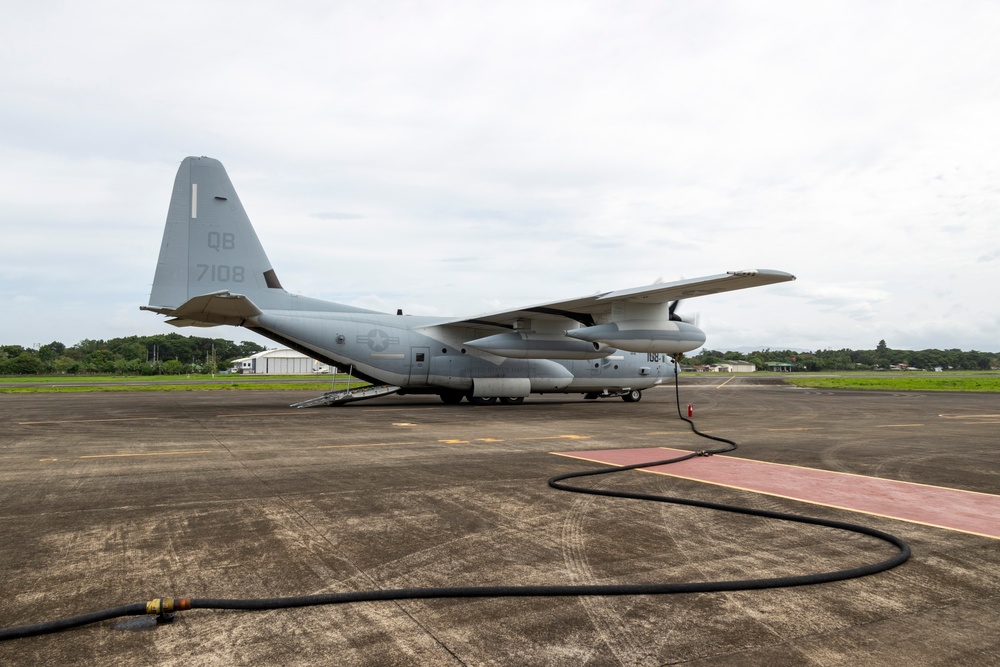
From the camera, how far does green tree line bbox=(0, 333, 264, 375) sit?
3174 inches

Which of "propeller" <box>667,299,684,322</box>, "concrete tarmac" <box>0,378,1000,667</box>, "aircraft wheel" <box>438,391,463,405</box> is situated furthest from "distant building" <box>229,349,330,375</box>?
"concrete tarmac" <box>0,378,1000,667</box>

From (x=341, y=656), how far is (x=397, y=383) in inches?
846

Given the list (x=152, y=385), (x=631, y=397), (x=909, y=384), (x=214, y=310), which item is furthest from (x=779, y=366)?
(x=214, y=310)

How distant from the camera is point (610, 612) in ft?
13.3

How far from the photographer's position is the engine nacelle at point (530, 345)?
78.9 feet

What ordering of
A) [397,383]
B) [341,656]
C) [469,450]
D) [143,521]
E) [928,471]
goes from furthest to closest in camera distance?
[397,383]
[469,450]
[928,471]
[143,521]
[341,656]

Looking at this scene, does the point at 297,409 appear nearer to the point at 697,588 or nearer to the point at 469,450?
the point at 469,450

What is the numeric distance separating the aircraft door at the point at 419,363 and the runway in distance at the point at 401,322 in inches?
1.6

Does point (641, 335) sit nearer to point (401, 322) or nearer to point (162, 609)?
point (401, 322)

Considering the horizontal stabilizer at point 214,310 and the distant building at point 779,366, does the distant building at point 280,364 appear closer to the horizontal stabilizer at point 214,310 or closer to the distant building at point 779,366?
the horizontal stabilizer at point 214,310

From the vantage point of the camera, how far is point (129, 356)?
349 ft

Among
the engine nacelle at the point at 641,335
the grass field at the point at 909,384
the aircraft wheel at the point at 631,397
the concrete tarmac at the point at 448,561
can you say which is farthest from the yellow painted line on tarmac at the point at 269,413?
the grass field at the point at 909,384

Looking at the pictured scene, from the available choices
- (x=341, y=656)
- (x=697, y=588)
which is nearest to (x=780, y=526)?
(x=697, y=588)

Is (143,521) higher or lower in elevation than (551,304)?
lower
